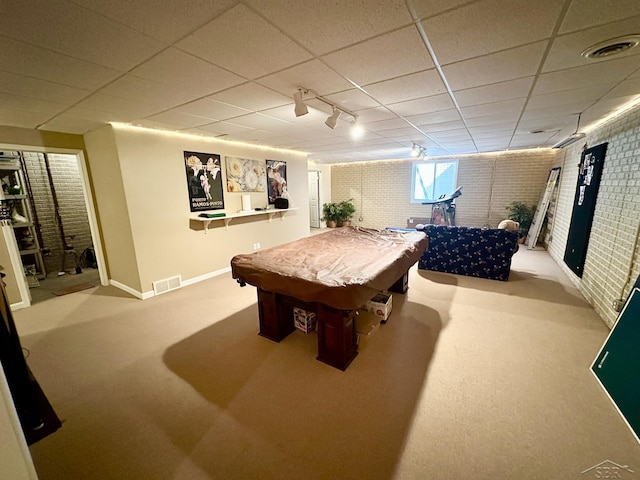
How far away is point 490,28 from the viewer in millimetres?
1371

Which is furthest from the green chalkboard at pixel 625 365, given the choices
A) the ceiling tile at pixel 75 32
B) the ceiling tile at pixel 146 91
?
the ceiling tile at pixel 146 91

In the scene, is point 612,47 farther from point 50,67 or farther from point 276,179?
point 276,179

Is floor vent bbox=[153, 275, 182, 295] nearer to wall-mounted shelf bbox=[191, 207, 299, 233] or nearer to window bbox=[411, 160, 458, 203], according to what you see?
wall-mounted shelf bbox=[191, 207, 299, 233]

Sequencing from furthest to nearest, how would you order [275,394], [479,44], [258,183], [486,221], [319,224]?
[319,224] → [486,221] → [258,183] → [275,394] → [479,44]

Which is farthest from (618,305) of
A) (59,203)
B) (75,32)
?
(59,203)

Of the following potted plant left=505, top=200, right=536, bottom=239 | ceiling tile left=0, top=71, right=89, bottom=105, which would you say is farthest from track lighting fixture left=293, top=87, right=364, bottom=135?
potted plant left=505, top=200, right=536, bottom=239

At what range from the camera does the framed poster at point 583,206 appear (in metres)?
3.42

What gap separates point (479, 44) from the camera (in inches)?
60.0

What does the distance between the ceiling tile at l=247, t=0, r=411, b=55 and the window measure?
697cm

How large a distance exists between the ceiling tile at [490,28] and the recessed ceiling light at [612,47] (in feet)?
1.35


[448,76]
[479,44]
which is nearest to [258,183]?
[448,76]

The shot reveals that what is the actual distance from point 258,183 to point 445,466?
473 centimetres

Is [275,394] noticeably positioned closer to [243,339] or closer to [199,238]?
[243,339]

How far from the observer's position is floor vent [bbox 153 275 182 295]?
3.69 m
